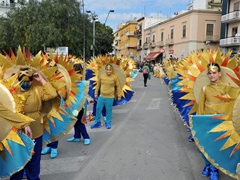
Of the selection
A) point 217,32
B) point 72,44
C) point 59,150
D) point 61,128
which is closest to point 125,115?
point 59,150

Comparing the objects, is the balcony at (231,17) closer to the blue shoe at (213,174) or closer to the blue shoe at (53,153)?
the blue shoe at (213,174)

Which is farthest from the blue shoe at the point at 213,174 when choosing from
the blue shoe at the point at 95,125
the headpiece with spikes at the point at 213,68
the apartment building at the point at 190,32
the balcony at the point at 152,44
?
the balcony at the point at 152,44

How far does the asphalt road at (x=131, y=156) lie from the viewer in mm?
3865

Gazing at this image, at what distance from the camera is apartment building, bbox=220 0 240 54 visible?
27625 mm

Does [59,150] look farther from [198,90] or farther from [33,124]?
[198,90]

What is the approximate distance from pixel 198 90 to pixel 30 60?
252cm

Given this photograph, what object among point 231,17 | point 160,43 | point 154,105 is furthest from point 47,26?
point 160,43

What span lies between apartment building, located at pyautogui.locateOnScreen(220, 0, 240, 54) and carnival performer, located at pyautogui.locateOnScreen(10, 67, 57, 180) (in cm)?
2735

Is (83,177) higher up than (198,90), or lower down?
lower down

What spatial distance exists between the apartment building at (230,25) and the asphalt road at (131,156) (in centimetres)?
2420

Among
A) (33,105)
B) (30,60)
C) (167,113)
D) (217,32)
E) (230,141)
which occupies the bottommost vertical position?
(167,113)

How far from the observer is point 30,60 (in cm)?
307

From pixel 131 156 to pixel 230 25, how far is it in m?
29.2

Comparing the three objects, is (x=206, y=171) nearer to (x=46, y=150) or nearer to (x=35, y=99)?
(x=35, y=99)
